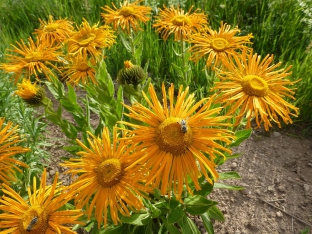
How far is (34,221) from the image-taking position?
47.0 inches

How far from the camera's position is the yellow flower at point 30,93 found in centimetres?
173

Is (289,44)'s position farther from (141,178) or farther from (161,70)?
(141,178)

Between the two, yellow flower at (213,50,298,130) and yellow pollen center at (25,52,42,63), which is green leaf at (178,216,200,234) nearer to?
yellow flower at (213,50,298,130)

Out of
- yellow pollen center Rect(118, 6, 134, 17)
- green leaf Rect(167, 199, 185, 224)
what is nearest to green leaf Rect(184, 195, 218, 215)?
green leaf Rect(167, 199, 185, 224)

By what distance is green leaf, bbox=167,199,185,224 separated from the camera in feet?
4.82

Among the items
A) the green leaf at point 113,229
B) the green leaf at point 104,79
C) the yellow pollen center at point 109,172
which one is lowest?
the green leaf at point 113,229

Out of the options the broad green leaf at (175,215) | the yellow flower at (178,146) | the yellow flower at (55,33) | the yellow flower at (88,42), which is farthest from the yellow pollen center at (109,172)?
the yellow flower at (55,33)

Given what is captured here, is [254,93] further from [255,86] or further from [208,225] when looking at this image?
[208,225]

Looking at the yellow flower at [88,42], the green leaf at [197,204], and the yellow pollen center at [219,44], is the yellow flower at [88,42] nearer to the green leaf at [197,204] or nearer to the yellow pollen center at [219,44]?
the yellow pollen center at [219,44]

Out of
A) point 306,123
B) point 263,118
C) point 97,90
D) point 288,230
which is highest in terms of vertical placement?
point 97,90

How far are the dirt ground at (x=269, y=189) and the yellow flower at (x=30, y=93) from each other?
0.56m

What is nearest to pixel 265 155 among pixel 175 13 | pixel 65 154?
pixel 175 13

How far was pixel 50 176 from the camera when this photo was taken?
2.57 m

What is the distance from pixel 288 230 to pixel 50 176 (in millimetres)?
1861
